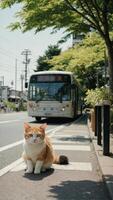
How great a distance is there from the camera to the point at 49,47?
87.4 m

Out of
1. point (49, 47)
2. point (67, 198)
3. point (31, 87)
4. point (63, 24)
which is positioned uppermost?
point (49, 47)

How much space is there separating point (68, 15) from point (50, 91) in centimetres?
1204

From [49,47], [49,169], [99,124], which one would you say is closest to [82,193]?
[49,169]

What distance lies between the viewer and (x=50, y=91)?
105ft

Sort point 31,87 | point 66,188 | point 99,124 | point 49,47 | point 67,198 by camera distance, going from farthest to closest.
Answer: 1. point 49,47
2. point 31,87
3. point 99,124
4. point 66,188
5. point 67,198

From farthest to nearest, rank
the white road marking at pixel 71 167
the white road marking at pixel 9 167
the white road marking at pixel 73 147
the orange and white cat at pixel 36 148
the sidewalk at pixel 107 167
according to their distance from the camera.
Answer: the white road marking at pixel 73 147
the white road marking at pixel 71 167
the white road marking at pixel 9 167
the orange and white cat at pixel 36 148
the sidewalk at pixel 107 167

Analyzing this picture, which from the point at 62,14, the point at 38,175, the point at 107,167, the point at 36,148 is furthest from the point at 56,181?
the point at 62,14

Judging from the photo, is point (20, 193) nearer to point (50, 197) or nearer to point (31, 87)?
point (50, 197)

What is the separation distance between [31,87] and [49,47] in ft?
183

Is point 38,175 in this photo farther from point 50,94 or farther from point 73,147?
point 50,94

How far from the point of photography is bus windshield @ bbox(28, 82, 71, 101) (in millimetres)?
31953

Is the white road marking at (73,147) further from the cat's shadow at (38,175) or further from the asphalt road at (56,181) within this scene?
the cat's shadow at (38,175)

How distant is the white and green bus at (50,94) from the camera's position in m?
32.1

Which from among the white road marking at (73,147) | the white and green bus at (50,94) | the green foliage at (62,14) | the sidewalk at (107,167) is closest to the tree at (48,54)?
the white and green bus at (50,94)
